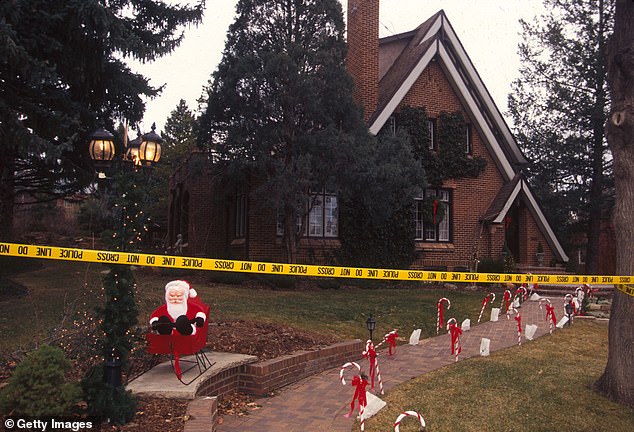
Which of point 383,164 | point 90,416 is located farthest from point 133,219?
point 383,164

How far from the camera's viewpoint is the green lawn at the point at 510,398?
5820mm

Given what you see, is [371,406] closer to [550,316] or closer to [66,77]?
[550,316]

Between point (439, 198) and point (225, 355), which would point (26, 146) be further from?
point (439, 198)

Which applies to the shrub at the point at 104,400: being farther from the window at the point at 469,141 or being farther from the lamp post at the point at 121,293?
the window at the point at 469,141

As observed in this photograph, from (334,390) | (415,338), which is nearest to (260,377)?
(334,390)

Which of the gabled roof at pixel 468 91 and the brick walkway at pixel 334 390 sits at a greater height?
the gabled roof at pixel 468 91

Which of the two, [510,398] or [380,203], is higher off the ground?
[380,203]

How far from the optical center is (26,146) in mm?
11508

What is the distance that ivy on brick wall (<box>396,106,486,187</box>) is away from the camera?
69.0ft

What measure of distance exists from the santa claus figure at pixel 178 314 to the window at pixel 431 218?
15.7 meters

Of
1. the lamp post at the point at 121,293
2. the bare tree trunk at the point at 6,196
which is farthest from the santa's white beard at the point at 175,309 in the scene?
the bare tree trunk at the point at 6,196

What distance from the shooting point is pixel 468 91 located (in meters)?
22.1

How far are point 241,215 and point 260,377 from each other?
13301 millimetres

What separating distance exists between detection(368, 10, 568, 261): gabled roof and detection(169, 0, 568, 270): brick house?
0.14 feet
